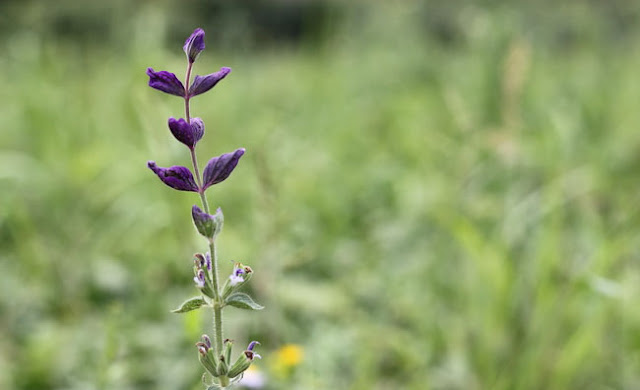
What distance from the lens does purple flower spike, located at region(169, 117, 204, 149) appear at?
0.62 metres

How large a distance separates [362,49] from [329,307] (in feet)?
11.3

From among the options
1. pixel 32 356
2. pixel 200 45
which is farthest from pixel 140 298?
pixel 200 45

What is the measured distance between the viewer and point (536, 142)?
9.27 ft

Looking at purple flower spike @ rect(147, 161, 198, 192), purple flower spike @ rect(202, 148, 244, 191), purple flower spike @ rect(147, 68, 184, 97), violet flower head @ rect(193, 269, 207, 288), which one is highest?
purple flower spike @ rect(147, 68, 184, 97)

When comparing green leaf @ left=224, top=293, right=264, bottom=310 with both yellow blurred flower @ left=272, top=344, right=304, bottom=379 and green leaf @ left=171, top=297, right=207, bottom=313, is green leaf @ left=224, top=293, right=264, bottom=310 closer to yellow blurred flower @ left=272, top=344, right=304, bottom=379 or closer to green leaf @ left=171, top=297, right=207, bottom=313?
green leaf @ left=171, top=297, right=207, bottom=313

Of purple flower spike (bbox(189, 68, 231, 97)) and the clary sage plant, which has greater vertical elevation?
purple flower spike (bbox(189, 68, 231, 97))

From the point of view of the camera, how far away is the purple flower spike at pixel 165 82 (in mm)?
637

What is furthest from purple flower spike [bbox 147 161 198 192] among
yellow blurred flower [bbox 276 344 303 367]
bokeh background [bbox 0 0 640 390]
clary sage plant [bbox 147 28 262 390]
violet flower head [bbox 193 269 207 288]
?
yellow blurred flower [bbox 276 344 303 367]

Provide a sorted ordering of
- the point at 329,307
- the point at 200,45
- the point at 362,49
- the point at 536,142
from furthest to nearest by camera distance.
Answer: the point at 362,49 < the point at 536,142 < the point at 329,307 < the point at 200,45

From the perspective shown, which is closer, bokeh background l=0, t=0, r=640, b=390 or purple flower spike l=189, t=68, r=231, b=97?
purple flower spike l=189, t=68, r=231, b=97

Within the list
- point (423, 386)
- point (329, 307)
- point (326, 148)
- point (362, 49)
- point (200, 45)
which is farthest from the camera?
point (362, 49)

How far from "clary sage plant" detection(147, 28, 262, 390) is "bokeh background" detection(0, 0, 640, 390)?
0.41m

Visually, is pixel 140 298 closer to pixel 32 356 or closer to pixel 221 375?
pixel 32 356

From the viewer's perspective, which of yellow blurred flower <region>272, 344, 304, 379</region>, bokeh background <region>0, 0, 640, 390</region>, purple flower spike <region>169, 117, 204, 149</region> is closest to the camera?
purple flower spike <region>169, 117, 204, 149</region>
